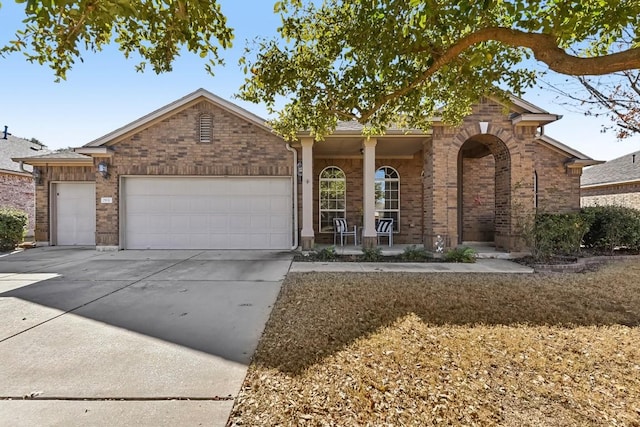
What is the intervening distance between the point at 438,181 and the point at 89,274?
9400 millimetres

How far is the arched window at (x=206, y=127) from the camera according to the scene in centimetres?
1051

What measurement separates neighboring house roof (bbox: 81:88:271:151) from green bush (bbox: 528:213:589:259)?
8475 millimetres

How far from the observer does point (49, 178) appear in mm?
11742

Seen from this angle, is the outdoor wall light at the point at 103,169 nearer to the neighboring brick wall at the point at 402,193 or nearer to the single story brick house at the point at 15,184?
the single story brick house at the point at 15,184

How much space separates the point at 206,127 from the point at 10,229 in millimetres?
7901

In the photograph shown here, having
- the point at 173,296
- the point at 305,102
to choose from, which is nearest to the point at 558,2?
the point at 305,102

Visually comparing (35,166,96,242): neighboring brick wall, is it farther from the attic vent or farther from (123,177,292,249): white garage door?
the attic vent

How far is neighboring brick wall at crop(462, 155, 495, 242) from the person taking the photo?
11781 millimetres

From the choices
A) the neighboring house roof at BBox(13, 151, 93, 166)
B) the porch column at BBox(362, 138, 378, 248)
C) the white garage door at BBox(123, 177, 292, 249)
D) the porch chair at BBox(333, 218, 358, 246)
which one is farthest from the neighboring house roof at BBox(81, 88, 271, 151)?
the porch chair at BBox(333, 218, 358, 246)

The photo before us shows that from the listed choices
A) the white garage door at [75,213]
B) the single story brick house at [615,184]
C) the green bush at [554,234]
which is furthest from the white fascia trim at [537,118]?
the white garage door at [75,213]

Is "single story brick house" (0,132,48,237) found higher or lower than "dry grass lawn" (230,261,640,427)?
higher

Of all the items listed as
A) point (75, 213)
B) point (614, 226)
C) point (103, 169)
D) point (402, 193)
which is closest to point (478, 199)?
point (402, 193)

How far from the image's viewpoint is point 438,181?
31.1 ft

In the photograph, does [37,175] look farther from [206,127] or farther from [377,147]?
[377,147]
